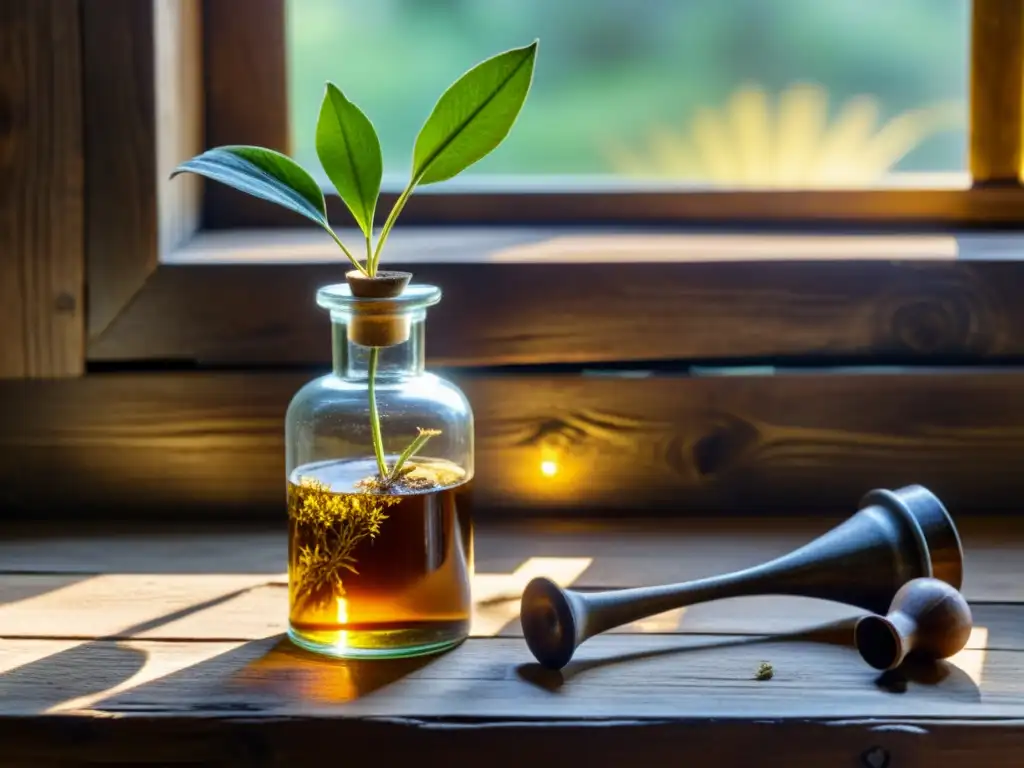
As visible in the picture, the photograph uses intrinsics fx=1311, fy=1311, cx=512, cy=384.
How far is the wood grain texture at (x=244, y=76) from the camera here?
50.4 inches

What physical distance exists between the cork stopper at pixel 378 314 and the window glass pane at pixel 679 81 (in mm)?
524

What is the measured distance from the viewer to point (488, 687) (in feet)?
2.61

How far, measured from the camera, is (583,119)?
1.36 m

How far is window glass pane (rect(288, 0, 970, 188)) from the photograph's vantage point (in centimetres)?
134

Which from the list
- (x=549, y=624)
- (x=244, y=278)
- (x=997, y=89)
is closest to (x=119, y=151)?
(x=244, y=278)

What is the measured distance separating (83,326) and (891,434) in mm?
→ 729

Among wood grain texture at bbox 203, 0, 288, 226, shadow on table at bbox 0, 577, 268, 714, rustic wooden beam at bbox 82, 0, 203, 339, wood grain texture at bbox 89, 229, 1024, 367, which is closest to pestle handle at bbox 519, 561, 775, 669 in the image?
shadow on table at bbox 0, 577, 268, 714

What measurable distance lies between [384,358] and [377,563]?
148mm

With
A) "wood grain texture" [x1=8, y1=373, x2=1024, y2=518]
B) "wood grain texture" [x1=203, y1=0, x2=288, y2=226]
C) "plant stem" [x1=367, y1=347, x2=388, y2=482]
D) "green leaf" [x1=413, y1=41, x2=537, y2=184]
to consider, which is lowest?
"wood grain texture" [x1=8, y1=373, x2=1024, y2=518]

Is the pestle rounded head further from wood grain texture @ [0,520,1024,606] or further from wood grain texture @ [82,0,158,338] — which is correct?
wood grain texture @ [82,0,158,338]

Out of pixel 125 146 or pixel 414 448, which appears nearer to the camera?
pixel 414 448

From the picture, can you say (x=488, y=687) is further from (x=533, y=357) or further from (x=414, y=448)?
(x=533, y=357)

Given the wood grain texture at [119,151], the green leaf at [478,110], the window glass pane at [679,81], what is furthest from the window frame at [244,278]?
the green leaf at [478,110]

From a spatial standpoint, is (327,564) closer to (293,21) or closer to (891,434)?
(891,434)
